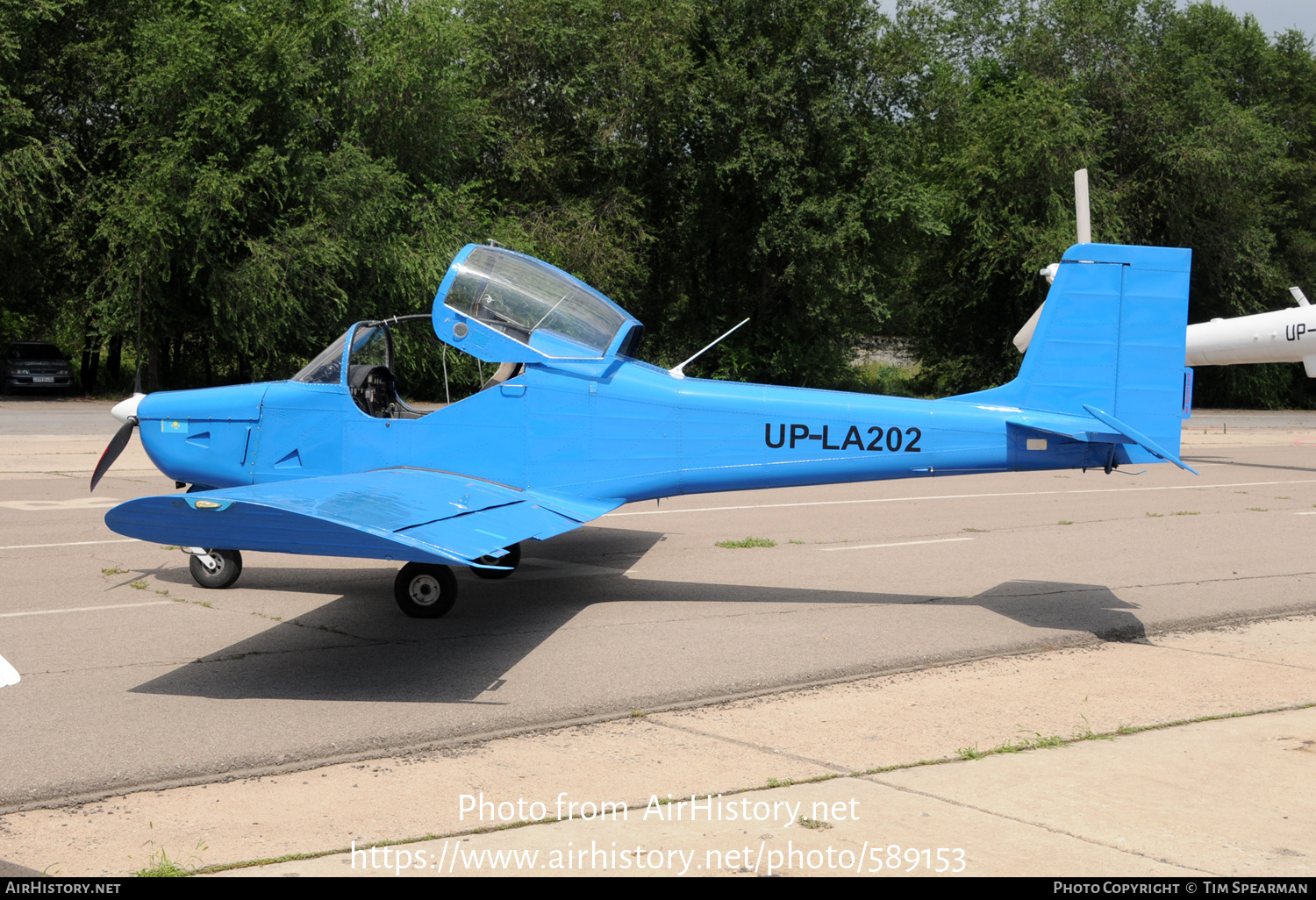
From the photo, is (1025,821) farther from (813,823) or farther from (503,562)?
(503,562)

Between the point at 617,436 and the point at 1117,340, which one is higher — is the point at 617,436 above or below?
below

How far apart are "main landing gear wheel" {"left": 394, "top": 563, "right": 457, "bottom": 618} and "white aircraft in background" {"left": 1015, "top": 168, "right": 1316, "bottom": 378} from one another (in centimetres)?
1614

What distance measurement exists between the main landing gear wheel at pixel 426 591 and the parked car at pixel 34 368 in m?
32.2

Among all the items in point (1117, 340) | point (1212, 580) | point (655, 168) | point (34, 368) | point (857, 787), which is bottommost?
point (1212, 580)

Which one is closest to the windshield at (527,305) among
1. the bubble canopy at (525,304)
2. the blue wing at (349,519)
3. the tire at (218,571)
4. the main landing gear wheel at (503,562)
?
the bubble canopy at (525,304)

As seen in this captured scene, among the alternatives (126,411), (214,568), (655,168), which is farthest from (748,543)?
(655,168)

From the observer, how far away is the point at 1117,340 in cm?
757

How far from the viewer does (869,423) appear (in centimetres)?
762

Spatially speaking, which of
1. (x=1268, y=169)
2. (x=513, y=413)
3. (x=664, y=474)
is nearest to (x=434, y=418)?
(x=513, y=413)

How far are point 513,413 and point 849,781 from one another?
4.21 metres

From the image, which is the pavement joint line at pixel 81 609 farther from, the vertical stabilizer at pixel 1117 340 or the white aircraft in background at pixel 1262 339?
the white aircraft in background at pixel 1262 339

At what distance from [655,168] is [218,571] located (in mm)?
34322

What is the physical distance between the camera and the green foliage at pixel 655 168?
3050 centimetres
